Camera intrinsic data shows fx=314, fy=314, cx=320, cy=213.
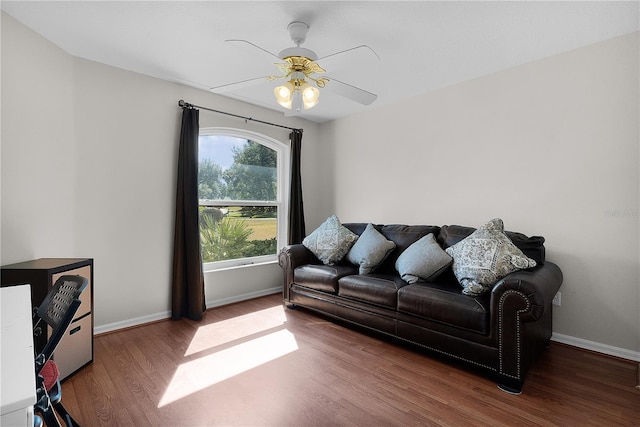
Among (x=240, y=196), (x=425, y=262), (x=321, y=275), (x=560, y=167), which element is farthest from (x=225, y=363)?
(x=560, y=167)

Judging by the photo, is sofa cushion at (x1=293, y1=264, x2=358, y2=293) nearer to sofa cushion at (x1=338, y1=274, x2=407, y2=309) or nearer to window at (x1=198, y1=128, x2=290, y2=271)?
sofa cushion at (x1=338, y1=274, x2=407, y2=309)

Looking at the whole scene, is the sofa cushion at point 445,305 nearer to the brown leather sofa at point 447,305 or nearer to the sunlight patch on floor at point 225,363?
the brown leather sofa at point 447,305

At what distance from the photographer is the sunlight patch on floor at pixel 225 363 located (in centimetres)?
205

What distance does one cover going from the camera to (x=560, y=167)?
9.02 feet

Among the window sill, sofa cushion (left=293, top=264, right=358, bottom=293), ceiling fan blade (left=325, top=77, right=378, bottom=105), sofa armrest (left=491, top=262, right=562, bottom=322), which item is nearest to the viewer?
sofa armrest (left=491, top=262, right=562, bottom=322)

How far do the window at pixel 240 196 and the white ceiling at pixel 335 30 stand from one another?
102 centimetres

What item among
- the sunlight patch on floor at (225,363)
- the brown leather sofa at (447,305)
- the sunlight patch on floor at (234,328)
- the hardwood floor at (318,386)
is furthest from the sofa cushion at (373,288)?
the sunlight patch on floor at (234,328)

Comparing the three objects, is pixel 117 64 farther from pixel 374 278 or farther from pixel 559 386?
pixel 559 386

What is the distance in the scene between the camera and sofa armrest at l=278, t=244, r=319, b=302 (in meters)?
3.64

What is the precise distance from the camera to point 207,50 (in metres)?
2.69

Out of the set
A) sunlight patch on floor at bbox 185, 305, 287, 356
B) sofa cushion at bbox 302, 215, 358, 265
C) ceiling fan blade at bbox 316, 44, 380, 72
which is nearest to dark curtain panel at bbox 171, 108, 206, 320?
sunlight patch on floor at bbox 185, 305, 287, 356

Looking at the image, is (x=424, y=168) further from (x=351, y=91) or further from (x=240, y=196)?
(x=240, y=196)

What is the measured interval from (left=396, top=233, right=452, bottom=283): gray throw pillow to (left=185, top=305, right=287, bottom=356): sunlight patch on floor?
1384 mm

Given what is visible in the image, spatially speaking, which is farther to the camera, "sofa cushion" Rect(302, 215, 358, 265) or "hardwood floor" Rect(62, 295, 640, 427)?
"sofa cushion" Rect(302, 215, 358, 265)
